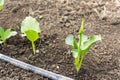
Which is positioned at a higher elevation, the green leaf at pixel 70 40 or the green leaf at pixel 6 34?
the green leaf at pixel 70 40

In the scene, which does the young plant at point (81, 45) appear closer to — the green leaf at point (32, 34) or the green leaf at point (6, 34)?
the green leaf at point (32, 34)

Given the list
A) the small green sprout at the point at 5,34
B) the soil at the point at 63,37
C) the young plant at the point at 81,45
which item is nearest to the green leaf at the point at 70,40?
the young plant at the point at 81,45

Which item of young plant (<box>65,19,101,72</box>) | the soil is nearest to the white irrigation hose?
the soil

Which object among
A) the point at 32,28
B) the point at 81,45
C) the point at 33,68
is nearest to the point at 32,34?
the point at 32,28

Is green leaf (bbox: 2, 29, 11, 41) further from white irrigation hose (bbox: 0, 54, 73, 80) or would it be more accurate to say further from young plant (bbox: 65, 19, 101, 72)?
young plant (bbox: 65, 19, 101, 72)

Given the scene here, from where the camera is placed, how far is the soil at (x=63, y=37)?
170 cm

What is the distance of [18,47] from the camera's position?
6.23 ft

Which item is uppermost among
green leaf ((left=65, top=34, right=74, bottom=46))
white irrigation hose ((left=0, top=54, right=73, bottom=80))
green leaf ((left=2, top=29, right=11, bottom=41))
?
green leaf ((left=65, top=34, right=74, bottom=46))

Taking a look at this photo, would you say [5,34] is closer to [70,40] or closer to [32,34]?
[32,34]

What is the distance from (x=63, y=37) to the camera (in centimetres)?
196

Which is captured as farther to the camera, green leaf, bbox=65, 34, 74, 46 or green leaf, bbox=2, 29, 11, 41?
green leaf, bbox=2, 29, 11, 41

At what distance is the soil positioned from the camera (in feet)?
5.59

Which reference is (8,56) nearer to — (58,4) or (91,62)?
(91,62)

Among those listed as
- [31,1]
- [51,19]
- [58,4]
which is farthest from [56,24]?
[31,1]
